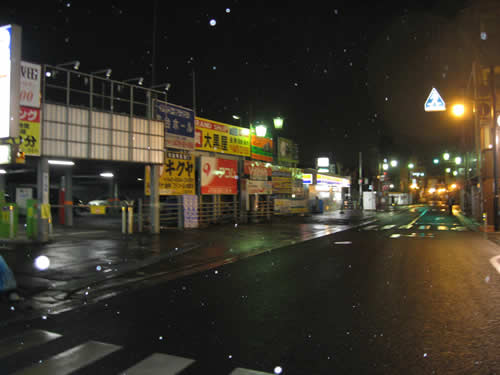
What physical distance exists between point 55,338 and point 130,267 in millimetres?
5071

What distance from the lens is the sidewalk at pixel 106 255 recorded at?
8.05m

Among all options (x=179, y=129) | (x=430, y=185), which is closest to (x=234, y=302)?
(x=179, y=129)

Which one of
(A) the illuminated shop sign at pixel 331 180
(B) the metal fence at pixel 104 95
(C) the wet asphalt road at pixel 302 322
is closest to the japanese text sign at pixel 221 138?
(B) the metal fence at pixel 104 95

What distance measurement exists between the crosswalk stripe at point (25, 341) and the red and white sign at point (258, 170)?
20.4 m

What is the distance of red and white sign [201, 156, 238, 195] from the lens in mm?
21859

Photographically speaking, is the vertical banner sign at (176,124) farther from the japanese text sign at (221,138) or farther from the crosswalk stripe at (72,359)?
the crosswalk stripe at (72,359)

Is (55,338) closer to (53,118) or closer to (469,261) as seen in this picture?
(469,261)

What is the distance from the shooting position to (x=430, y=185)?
131750 mm

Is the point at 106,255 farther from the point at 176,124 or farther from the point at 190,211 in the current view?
the point at 176,124

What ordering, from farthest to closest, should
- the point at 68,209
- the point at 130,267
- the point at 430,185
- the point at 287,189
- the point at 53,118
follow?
the point at 430,185
the point at 287,189
the point at 68,209
the point at 53,118
the point at 130,267

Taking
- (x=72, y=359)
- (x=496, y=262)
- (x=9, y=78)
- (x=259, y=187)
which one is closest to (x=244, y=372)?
(x=72, y=359)

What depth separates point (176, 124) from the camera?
19.7 metres

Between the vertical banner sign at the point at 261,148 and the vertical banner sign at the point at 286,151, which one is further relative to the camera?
the vertical banner sign at the point at 286,151

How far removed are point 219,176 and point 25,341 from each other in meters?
18.2
